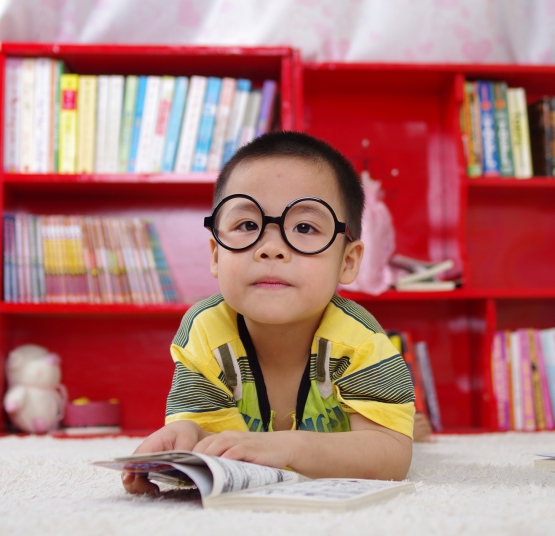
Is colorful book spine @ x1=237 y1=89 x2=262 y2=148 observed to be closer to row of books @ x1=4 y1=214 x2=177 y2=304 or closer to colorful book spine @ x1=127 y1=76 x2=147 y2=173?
colorful book spine @ x1=127 y1=76 x2=147 y2=173

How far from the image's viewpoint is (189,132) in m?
2.10

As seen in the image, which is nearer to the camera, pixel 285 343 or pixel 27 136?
pixel 285 343

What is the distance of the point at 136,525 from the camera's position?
616 millimetres

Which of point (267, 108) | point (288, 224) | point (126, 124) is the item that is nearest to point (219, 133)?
point (267, 108)

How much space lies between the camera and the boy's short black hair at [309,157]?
1.14 metres

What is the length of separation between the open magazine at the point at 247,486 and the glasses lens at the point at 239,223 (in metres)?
0.38

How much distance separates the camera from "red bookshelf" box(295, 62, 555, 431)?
2.30 metres

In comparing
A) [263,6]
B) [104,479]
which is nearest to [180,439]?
[104,479]

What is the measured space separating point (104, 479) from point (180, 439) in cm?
15

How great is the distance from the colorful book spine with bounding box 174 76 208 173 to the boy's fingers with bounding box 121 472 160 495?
1363mm

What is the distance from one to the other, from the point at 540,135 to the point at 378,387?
56.4 inches

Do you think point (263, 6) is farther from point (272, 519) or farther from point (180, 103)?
point (272, 519)

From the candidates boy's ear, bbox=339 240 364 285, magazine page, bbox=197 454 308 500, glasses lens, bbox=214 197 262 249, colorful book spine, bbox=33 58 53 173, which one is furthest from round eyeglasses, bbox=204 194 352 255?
colorful book spine, bbox=33 58 53 173

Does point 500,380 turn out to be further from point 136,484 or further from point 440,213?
point 136,484
